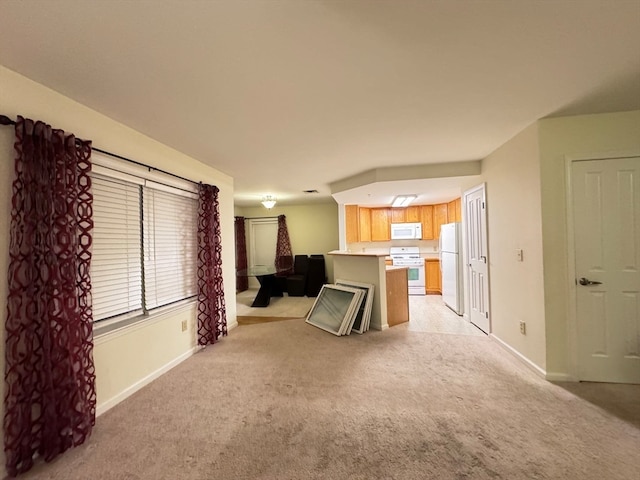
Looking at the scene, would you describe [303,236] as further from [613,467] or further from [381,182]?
[613,467]

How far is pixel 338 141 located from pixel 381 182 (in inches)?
52.3

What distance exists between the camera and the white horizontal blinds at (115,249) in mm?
2174

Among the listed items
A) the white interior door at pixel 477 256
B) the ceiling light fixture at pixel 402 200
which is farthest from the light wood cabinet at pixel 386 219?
the white interior door at pixel 477 256

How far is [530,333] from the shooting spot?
262 centimetres

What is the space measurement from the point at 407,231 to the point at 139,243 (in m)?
5.45

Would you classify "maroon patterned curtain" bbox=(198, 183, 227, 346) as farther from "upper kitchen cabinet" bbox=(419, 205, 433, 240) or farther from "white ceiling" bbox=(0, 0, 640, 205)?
"upper kitchen cabinet" bbox=(419, 205, 433, 240)

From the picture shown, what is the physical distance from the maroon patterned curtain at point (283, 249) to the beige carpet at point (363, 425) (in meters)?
4.32

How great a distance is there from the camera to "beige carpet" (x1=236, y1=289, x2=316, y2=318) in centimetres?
494

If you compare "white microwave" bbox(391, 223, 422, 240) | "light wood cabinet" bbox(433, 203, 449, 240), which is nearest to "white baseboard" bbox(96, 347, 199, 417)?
"white microwave" bbox(391, 223, 422, 240)

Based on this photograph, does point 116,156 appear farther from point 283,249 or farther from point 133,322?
point 283,249

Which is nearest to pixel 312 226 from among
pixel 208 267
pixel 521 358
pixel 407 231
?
pixel 407 231

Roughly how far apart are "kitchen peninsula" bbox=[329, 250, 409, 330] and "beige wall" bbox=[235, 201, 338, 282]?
8.71ft

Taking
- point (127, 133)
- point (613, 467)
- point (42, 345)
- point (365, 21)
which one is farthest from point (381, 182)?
point (42, 345)

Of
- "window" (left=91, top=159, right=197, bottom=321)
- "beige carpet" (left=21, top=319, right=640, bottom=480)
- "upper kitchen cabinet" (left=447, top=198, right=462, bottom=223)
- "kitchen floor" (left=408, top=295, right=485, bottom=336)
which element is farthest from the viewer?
"upper kitchen cabinet" (left=447, top=198, right=462, bottom=223)
